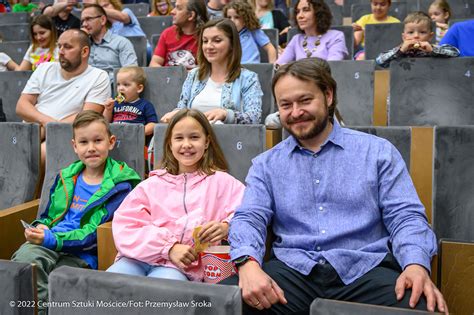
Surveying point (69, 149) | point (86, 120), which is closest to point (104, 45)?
point (69, 149)

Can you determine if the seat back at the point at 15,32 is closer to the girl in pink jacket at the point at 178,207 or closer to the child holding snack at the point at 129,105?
the child holding snack at the point at 129,105

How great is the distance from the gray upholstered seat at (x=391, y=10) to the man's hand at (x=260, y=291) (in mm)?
3718

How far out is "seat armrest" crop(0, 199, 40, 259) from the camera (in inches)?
80.1

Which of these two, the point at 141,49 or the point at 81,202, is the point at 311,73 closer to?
the point at 81,202

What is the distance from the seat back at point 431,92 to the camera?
260cm

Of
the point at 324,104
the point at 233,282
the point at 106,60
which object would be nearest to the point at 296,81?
the point at 324,104

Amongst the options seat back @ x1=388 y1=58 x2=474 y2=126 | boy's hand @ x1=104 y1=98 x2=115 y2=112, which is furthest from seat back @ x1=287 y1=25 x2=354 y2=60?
boy's hand @ x1=104 y1=98 x2=115 y2=112

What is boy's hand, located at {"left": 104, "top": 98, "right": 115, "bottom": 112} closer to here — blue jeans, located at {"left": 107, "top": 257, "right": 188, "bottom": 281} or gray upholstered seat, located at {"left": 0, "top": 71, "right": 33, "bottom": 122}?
gray upholstered seat, located at {"left": 0, "top": 71, "right": 33, "bottom": 122}

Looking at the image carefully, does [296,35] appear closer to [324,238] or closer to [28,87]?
[28,87]

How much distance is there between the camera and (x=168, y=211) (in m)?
1.86

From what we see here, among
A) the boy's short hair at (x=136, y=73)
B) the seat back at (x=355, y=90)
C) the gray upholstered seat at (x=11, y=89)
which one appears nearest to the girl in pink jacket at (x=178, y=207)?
the boy's short hair at (x=136, y=73)

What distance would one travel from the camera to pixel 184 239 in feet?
5.94

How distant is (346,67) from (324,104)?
1.29 metres

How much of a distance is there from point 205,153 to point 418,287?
0.87 meters
